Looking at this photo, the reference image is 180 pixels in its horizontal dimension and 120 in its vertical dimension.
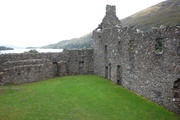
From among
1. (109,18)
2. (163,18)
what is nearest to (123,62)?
(109,18)

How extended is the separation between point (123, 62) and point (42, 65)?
10.4 metres

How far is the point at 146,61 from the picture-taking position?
1530 centimetres

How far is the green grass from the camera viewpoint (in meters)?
11.8

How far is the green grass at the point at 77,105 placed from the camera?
1175 cm

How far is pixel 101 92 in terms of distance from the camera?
17.3m

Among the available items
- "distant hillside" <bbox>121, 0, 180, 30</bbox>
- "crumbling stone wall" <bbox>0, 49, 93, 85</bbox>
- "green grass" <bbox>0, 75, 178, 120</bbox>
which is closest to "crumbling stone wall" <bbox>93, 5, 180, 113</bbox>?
"green grass" <bbox>0, 75, 178, 120</bbox>

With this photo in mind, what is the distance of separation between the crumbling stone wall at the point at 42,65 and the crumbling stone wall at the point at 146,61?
14.5ft

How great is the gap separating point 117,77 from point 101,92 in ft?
13.9

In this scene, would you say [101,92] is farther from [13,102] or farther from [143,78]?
[13,102]

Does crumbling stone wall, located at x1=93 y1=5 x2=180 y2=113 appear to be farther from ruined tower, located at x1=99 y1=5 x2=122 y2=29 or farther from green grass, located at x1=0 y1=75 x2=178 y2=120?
ruined tower, located at x1=99 y1=5 x2=122 y2=29

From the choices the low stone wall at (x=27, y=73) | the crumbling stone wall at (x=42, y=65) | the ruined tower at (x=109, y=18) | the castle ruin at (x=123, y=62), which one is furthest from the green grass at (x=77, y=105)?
the ruined tower at (x=109, y=18)

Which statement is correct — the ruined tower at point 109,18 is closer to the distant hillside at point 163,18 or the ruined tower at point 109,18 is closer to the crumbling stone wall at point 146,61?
the crumbling stone wall at point 146,61

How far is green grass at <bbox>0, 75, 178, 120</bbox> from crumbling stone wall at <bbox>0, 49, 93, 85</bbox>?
10.2ft

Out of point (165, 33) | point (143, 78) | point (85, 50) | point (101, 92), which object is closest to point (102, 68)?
point (85, 50)
